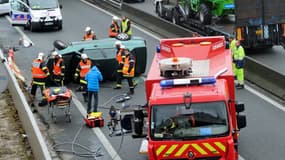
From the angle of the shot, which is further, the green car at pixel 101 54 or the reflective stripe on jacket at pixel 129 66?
the green car at pixel 101 54

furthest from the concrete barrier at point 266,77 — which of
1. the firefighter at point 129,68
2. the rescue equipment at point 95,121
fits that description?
the rescue equipment at point 95,121

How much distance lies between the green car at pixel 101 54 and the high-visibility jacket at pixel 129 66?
163cm

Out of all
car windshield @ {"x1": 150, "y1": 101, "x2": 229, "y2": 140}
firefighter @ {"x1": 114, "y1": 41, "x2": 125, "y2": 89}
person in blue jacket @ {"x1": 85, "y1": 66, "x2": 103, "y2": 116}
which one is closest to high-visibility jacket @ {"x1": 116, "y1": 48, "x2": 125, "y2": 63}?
firefighter @ {"x1": 114, "y1": 41, "x2": 125, "y2": 89}

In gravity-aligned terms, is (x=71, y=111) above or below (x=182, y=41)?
below

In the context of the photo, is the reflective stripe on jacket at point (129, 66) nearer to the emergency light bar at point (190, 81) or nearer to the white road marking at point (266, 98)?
the white road marking at point (266, 98)

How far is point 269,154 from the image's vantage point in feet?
47.5

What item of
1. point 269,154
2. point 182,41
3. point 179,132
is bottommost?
point 269,154

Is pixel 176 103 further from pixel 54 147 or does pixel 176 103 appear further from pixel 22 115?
pixel 22 115

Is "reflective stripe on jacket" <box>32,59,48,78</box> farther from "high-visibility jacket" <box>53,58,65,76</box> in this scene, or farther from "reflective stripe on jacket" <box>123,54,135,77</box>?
"reflective stripe on jacket" <box>123,54,135,77</box>

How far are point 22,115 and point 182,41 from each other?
5060 millimetres

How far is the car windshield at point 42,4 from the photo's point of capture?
3384 centimetres

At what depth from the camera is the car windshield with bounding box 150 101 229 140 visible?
11492 millimetres

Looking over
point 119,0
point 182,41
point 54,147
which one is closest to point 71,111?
point 54,147

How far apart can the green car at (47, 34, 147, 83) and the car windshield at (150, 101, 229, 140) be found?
406 inches
